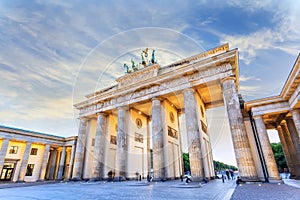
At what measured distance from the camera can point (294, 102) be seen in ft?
44.9

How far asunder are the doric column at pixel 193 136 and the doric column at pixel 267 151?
217 inches

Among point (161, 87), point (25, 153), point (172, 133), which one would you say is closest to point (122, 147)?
point (172, 133)

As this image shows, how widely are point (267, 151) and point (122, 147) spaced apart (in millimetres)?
15165

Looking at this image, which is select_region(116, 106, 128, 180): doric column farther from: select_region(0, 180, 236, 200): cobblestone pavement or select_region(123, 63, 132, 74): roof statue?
select_region(0, 180, 236, 200): cobblestone pavement

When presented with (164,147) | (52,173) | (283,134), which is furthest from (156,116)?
(52,173)

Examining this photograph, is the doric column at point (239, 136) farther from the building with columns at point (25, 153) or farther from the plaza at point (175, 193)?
the building with columns at point (25, 153)

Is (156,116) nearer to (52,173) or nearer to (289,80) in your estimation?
(289,80)

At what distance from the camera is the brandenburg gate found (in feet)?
49.7

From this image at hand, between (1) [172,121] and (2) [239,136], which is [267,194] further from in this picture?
(1) [172,121]

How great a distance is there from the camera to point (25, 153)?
2708cm

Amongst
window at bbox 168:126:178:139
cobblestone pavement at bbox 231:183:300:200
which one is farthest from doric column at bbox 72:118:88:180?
cobblestone pavement at bbox 231:183:300:200

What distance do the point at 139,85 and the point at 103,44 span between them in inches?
292

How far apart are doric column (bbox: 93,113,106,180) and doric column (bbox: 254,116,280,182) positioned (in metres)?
18.8

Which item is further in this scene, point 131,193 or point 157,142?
point 157,142
